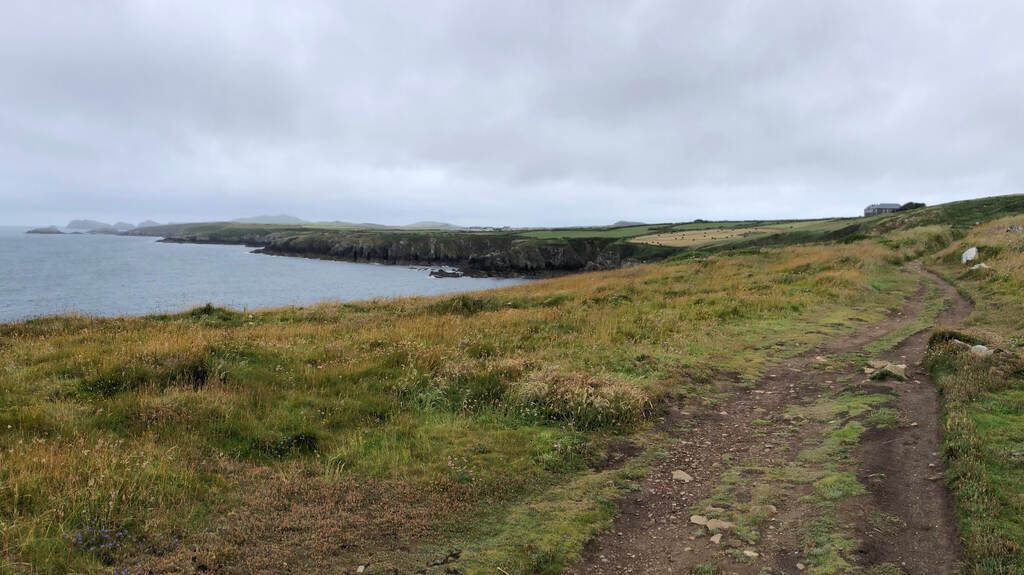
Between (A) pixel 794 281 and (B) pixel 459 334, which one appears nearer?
(B) pixel 459 334

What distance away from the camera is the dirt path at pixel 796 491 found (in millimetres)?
5234

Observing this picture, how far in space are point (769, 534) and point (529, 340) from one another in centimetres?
978

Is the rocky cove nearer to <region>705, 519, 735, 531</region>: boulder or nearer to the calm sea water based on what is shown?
the calm sea water

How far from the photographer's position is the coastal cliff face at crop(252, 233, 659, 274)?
4097 inches

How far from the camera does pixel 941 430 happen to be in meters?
7.84

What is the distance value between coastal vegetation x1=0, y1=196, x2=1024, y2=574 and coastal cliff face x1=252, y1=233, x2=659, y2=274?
83.2 metres

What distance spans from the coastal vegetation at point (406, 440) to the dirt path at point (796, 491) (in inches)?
3.3

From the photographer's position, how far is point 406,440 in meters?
8.03

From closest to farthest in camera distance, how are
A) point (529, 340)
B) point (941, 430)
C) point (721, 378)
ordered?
point (941, 430)
point (721, 378)
point (529, 340)

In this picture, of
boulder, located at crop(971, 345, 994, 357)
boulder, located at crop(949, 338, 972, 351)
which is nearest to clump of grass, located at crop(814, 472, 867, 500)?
boulder, located at crop(971, 345, 994, 357)

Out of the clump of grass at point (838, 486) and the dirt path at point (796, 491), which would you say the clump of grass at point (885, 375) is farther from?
the clump of grass at point (838, 486)

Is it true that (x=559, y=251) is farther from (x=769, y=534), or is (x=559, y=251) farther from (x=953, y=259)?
(x=769, y=534)

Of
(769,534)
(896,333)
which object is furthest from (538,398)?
(896,333)

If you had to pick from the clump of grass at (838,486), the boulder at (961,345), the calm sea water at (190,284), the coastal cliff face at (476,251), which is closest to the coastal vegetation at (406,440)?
the clump of grass at (838,486)
